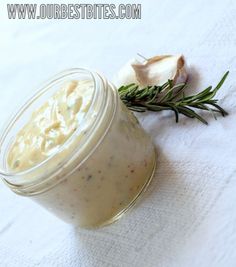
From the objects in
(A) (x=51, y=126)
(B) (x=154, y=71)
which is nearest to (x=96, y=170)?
(A) (x=51, y=126)

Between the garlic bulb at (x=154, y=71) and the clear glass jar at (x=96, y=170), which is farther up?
the garlic bulb at (x=154, y=71)

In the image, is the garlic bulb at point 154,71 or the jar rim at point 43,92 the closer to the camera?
the jar rim at point 43,92

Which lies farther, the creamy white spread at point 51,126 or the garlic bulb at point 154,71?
the garlic bulb at point 154,71

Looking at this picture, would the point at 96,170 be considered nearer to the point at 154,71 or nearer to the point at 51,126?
the point at 51,126

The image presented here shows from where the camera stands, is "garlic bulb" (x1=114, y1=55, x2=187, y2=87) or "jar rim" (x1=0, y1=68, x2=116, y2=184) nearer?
"jar rim" (x1=0, y1=68, x2=116, y2=184)

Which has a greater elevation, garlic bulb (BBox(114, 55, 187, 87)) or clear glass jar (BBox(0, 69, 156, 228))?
garlic bulb (BBox(114, 55, 187, 87))

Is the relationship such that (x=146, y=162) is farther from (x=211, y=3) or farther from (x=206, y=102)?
(x=211, y=3)
